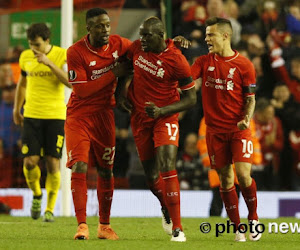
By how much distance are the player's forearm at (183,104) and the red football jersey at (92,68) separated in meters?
0.61

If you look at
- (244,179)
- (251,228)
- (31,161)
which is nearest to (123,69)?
(244,179)

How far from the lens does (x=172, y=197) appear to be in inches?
304

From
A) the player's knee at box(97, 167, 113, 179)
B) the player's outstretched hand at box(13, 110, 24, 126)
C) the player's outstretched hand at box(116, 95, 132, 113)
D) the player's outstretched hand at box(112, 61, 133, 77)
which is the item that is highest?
the player's outstretched hand at box(112, 61, 133, 77)

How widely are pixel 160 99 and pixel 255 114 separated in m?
5.95

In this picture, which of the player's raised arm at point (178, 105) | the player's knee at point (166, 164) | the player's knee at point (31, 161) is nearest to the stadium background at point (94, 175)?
the player's knee at point (31, 161)

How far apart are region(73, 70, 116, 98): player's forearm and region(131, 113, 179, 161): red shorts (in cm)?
45

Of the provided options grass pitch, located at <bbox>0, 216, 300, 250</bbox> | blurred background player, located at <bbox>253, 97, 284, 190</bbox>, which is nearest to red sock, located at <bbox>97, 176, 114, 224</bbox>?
grass pitch, located at <bbox>0, 216, 300, 250</bbox>

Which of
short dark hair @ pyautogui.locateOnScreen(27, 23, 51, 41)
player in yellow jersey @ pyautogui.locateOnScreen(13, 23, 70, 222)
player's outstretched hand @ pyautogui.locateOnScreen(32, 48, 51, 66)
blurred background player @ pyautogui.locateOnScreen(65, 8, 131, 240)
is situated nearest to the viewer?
blurred background player @ pyautogui.locateOnScreen(65, 8, 131, 240)

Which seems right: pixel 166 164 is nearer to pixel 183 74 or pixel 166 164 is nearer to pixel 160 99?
pixel 160 99

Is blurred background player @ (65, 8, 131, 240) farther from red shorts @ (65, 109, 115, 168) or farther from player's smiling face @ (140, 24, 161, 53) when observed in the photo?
player's smiling face @ (140, 24, 161, 53)

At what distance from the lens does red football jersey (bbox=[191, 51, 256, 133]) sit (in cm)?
828

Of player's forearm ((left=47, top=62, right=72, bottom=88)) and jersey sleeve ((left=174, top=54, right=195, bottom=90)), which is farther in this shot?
player's forearm ((left=47, top=62, right=72, bottom=88))

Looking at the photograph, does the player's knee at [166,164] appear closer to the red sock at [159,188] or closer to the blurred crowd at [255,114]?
the red sock at [159,188]

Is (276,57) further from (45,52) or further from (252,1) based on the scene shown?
(45,52)
